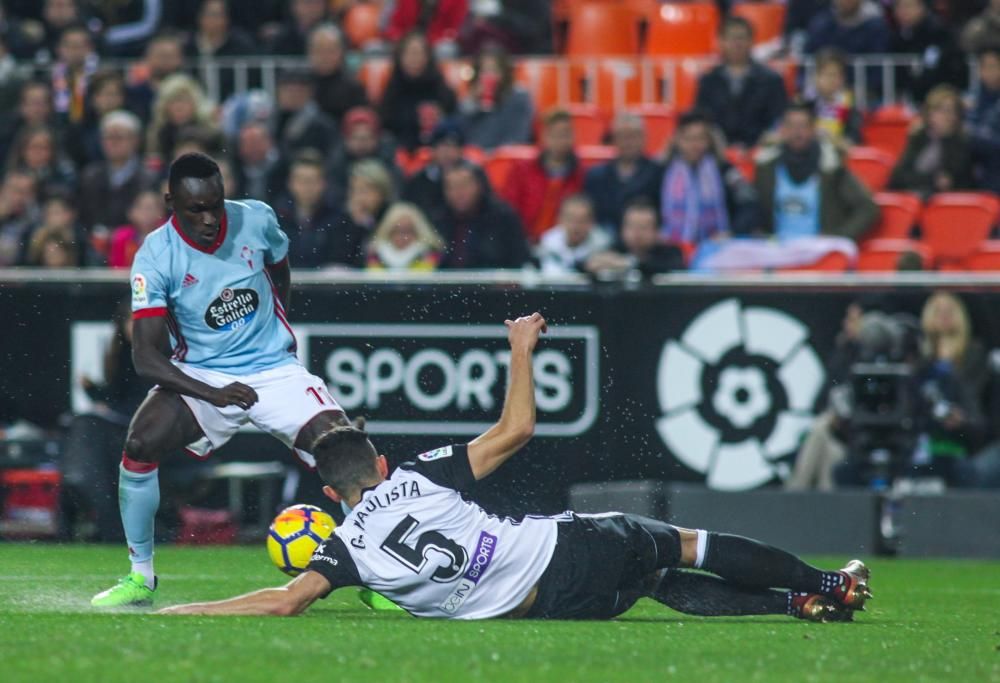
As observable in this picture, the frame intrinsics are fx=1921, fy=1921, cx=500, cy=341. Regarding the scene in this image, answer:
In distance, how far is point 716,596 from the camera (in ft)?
26.5

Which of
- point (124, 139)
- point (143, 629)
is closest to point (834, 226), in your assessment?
point (124, 139)

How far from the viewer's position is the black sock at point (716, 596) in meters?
8.07

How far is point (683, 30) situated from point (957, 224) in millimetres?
4193

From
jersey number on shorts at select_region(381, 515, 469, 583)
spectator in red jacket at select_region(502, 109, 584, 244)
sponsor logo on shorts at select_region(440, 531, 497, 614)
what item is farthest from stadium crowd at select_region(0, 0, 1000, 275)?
jersey number on shorts at select_region(381, 515, 469, 583)

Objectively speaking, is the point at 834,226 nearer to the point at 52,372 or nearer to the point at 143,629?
the point at 52,372

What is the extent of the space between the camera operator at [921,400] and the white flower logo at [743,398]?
2.12 ft

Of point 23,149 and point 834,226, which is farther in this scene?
point 23,149

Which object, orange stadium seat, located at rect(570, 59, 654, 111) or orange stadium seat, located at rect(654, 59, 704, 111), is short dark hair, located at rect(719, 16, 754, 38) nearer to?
orange stadium seat, located at rect(654, 59, 704, 111)

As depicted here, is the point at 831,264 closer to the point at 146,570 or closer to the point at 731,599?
the point at 731,599

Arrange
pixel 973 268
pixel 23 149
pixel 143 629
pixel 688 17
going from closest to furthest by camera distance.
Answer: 1. pixel 143 629
2. pixel 973 268
3. pixel 23 149
4. pixel 688 17

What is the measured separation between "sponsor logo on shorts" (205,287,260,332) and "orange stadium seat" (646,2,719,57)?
967 centimetres

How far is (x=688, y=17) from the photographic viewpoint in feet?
59.8

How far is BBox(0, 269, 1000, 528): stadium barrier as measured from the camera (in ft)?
41.7

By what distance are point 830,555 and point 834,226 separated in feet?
10.5
